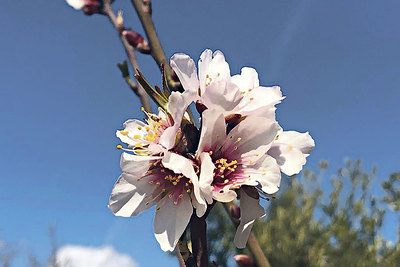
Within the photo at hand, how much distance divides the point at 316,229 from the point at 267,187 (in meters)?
5.97

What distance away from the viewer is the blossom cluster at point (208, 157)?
0.63 meters

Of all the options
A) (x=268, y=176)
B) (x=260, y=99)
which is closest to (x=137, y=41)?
(x=260, y=99)

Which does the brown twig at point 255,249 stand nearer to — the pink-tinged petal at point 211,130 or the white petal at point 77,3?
the pink-tinged petal at point 211,130

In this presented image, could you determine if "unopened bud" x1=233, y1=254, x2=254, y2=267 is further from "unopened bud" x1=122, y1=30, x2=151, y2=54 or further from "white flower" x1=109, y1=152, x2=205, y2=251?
"unopened bud" x1=122, y1=30, x2=151, y2=54

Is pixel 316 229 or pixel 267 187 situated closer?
pixel 267 187

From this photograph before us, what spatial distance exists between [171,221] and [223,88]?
25 cm

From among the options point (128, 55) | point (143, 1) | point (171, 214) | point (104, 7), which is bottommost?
point (171, 214)

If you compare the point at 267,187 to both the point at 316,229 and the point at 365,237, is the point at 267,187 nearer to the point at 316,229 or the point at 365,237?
the point at 365,237

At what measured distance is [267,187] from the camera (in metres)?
0.64

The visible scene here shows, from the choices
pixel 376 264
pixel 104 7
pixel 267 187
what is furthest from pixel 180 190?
pixel 376 264

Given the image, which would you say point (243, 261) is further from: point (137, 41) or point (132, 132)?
point (137, 41)

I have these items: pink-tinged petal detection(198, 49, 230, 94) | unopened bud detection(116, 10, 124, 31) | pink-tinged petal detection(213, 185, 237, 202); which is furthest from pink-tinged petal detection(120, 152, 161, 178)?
unopened bud detection(116, 10, 124, 31)

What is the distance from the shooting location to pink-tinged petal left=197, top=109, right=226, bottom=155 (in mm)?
627

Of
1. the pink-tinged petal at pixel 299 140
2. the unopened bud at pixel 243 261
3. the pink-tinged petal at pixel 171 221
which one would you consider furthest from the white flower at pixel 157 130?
the unopened bud at pixel 243 261
